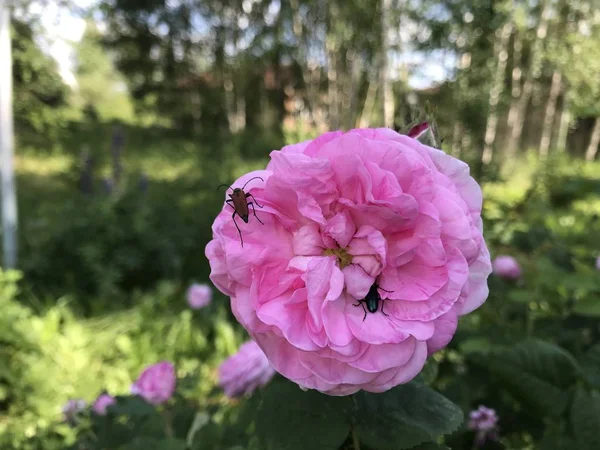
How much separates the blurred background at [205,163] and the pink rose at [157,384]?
0.66ft

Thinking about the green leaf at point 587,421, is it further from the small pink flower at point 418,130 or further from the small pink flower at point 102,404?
the small pink flower at point 102,404

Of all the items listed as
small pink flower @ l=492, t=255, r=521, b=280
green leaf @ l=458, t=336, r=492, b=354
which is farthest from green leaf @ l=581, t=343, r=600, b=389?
small pink flower @ l=492, t=255, r=521, b=280

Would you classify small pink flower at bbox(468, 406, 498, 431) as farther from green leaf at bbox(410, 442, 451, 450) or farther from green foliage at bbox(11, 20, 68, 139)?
green foliage at bbox(11, 20, 68, 139)

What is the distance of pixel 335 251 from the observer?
42 centimetres

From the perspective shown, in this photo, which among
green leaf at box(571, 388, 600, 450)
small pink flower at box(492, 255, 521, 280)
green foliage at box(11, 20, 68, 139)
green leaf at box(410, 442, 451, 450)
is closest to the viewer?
green leaf at box(410, 442, 451, 450)

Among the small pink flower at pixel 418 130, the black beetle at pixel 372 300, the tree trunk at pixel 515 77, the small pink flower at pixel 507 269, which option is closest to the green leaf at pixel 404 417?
the black beetle at pixel 372 300

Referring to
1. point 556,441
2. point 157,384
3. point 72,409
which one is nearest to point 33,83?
point 72,409

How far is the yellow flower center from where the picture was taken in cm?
42

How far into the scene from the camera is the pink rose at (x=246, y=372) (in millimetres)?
821

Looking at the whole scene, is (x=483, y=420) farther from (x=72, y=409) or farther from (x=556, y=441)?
(x=72, y=409)

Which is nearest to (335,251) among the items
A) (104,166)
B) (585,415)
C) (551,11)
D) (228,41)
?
(585,415)

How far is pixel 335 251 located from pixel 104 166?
7889 millimetres

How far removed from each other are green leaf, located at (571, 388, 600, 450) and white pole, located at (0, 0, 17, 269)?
259cm

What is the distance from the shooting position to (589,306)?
3.27ft
